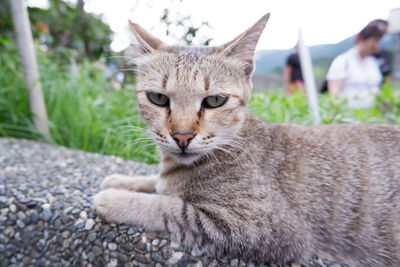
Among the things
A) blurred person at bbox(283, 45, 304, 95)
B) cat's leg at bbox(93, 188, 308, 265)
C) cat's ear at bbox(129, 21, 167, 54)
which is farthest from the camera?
blurred person at bbox(283, 45, 304, 95)

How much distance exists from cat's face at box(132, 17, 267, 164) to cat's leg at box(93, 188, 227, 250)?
265mm

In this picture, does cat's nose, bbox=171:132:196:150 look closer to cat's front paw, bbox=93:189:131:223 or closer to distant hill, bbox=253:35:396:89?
cat's front paw, bbox=93:189:131:223

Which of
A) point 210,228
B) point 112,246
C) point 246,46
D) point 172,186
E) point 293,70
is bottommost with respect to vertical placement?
point 112,246

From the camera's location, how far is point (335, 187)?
1834 mm

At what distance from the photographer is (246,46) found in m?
1.84

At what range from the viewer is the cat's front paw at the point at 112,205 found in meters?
1.67

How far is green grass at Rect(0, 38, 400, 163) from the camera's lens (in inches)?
138

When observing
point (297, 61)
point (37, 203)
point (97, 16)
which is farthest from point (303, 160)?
point (97, 16)

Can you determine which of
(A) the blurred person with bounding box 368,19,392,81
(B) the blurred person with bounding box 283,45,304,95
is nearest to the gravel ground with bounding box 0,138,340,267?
(A) the blurred person with bounding box 368,19,392,81

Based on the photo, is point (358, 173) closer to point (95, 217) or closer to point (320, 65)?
point (95, 217)

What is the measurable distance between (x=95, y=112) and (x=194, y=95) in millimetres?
2431

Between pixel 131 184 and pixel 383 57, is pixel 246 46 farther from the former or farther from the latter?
pixel 383 57

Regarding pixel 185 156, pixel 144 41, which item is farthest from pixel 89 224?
pixel 144 41

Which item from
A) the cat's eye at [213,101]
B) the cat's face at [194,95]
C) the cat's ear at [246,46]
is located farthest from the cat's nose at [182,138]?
the cat's ear at [246,46]
